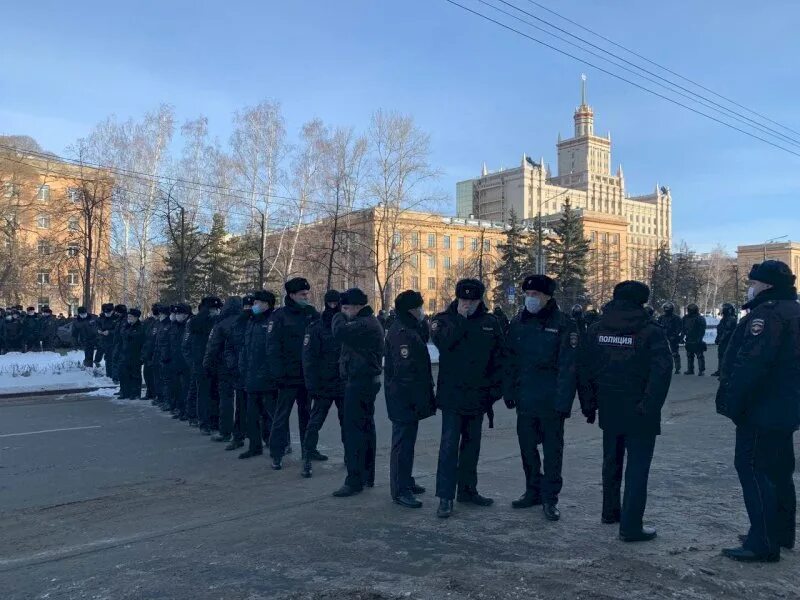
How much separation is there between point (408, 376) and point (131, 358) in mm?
10003

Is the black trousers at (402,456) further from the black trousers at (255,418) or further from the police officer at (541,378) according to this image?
the black trousers at (255,418)

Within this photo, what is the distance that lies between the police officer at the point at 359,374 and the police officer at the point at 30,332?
20.9m

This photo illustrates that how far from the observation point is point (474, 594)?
409 cm

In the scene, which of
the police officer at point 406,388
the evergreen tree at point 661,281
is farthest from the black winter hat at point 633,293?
the evergreen tree at point 661,281

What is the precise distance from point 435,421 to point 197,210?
3330 cm

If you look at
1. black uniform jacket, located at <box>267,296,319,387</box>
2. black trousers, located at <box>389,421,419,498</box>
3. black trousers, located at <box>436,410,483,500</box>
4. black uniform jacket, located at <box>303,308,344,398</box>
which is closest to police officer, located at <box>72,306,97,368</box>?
black uniform jacket, located at <box>267,296,319,387</box>

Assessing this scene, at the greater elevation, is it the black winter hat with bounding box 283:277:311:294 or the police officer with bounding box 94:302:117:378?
the black winter hat with bounding box 283:277:311:294

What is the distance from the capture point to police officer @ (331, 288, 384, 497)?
22.1 ft

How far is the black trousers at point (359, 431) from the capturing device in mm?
6621

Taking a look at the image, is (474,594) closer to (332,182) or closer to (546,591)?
(546,591)

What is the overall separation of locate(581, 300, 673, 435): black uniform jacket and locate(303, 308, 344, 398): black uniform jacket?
120 inches

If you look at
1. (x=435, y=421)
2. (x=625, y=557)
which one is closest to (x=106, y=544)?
(x=625, y=557)

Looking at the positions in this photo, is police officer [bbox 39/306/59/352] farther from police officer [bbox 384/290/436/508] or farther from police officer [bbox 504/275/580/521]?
police officer [bbox 504/275/580/521]

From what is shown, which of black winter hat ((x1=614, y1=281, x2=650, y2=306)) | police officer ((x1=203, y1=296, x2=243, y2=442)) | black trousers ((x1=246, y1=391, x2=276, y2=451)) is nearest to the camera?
black winter hat ((x1=614, y1=281, x2=650, y2=306))
